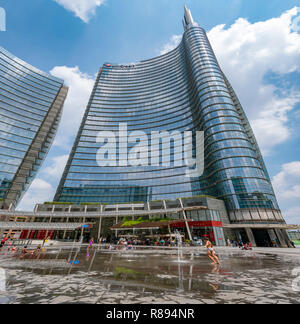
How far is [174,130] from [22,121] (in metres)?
79.1

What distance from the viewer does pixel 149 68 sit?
112 m

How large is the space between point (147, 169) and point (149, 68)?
78145mm

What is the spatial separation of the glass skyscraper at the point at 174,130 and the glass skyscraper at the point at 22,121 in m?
23.5

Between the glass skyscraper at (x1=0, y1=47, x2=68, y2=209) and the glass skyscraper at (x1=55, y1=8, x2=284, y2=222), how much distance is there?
925 inches

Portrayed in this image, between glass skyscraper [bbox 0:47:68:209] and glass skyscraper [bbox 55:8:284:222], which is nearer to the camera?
glass skyscraper [bbox 55:8:284:222]

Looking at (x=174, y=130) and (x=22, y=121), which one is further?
(x=22, y=121)

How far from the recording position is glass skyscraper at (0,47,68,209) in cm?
7269

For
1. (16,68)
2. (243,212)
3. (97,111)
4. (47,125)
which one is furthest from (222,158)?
(16,68)

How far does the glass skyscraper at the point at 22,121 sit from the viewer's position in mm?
72688

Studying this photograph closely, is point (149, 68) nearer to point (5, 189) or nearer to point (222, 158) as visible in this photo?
point (222, 158)

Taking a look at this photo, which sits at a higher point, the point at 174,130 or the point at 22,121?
the point at 22,121

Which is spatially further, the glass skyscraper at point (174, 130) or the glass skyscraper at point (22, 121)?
the glass skyscraper at point (22, 121)

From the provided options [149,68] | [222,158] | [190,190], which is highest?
[149,68]

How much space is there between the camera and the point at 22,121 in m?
81.8
